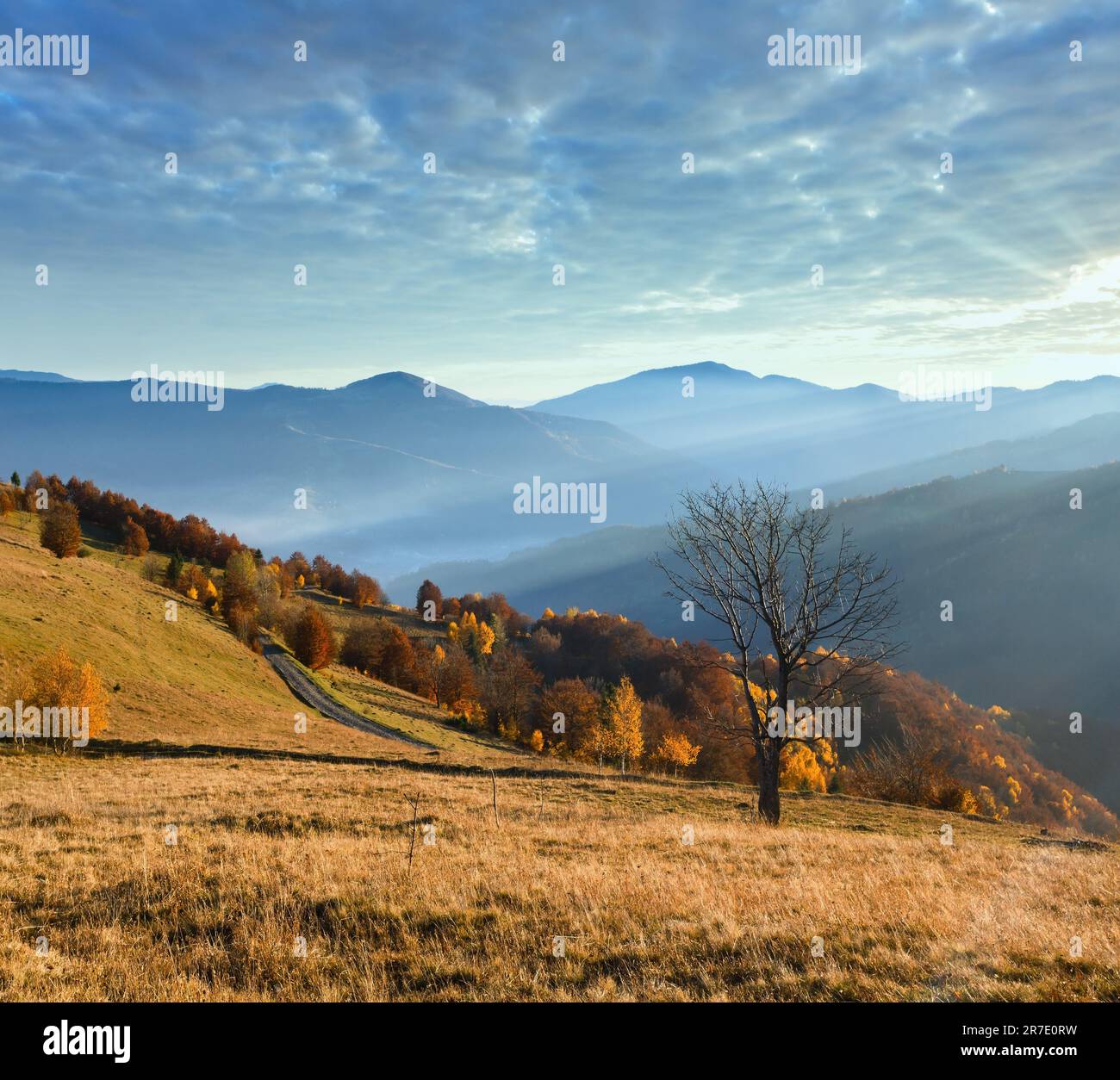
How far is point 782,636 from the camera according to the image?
20.3m

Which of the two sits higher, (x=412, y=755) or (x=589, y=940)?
(x=589, y=940)

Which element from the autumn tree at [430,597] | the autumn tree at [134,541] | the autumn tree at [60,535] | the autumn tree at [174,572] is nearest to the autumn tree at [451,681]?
the autumn tree at [174,572]

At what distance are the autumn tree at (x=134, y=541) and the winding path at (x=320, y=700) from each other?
40738 mm

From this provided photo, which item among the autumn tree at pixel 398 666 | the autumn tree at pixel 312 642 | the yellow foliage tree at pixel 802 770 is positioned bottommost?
the yellow foliage tree at pixel 802 770

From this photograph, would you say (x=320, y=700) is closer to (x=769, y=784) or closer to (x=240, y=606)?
(x=240, y=606)

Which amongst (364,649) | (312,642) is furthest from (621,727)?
(364,649)

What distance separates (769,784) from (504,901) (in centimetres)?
1401

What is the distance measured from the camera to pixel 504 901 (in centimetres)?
1016

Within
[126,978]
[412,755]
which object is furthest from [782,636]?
[412,755]

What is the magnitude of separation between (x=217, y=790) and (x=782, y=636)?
761 inches

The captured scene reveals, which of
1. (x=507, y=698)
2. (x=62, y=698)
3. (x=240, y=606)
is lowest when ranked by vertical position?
(x=507, y=698)

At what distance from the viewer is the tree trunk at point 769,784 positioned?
21.2m

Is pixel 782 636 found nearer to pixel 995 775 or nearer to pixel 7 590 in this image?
pixel 7 590

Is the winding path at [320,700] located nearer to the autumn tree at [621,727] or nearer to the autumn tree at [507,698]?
the autumn tree at [507,698]
